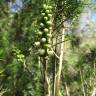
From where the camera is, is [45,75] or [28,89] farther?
[28,89]

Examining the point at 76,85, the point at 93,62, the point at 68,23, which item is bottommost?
the point at 76,85

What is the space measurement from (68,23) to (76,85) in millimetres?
10888

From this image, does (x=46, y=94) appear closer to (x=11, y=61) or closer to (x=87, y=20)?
(x=11, y=61)

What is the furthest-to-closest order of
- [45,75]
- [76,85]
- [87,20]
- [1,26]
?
[76,85] < [87,20] < [1,26] < [45,75]

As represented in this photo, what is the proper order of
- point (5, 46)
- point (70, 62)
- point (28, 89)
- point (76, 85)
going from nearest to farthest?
point (5, 46), point (28, 89), point (70, 62), point (76, 85)

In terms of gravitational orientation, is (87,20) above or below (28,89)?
above

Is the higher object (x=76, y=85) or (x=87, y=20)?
(x=87, y=20)

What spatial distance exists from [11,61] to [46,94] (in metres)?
9.72

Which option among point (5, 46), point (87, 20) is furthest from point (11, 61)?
point (87, 20)

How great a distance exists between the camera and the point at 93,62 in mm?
18531

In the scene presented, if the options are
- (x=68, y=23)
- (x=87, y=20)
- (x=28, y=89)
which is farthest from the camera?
(x=87, y=20)

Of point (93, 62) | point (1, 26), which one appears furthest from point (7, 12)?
point (93, 62)

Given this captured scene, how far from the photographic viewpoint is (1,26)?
14125 millimetres

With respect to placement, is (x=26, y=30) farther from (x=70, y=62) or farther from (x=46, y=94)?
(x=46, y=94)
